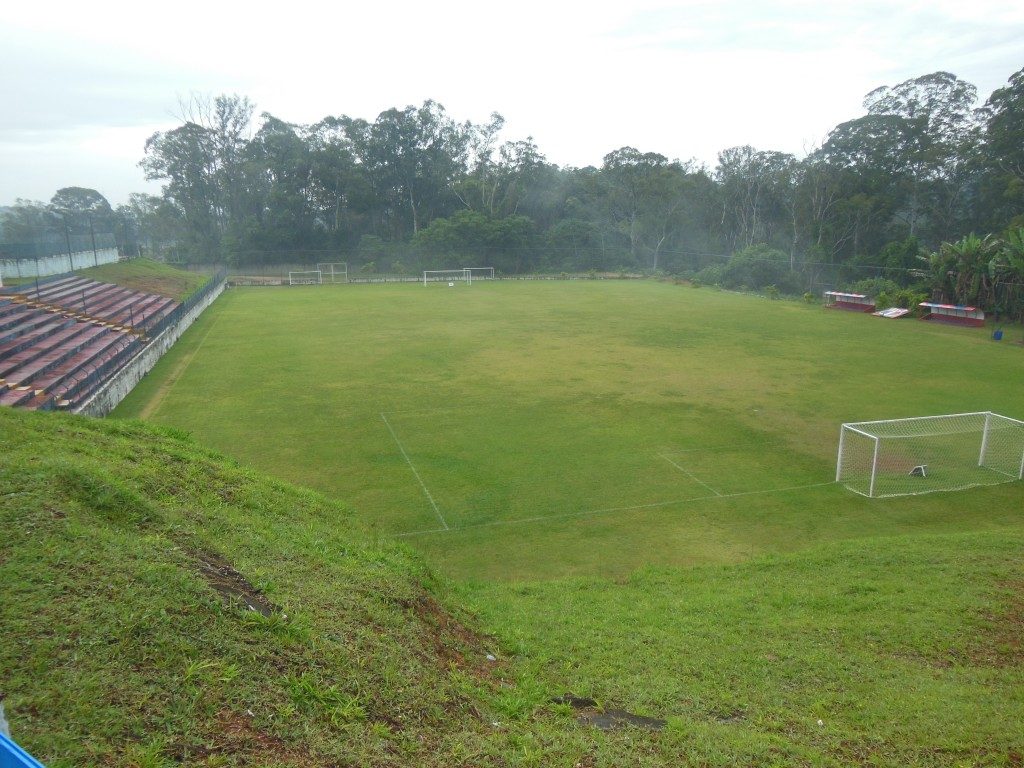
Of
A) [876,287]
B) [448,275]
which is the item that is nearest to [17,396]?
[876,287]

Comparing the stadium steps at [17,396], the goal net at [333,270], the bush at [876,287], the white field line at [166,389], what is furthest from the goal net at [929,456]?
the goal net at [333,270]

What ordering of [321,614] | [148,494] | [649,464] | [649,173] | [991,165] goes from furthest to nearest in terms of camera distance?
[649,173]
[991,165]
[649,464]
[148,494]
[321,614]

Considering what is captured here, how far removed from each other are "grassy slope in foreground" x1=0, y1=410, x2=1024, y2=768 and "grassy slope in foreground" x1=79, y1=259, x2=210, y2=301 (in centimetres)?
3253

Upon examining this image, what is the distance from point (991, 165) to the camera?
43.1 m

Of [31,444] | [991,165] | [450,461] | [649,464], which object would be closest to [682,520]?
[649,464]

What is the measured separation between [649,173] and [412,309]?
112 ft

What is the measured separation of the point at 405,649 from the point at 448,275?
52646 mm

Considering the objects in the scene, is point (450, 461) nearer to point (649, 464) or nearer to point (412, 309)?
point (649, 464)

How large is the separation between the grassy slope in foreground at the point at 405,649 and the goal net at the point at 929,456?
396cm

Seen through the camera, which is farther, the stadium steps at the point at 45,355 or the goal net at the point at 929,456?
the stadium steps at the point at 45,355

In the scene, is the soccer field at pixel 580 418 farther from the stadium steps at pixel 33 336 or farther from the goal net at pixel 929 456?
the stadium steps at pixel 33 336

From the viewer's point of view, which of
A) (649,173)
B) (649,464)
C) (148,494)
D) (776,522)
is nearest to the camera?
(148,494)

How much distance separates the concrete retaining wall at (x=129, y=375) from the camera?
48.2 feet

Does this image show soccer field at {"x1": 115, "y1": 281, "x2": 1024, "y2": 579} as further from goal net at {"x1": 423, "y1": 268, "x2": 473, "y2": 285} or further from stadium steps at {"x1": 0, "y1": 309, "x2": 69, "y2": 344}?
goal net at {"x1": 423, "y1": 268, "x2": 473, "y2": 285}
